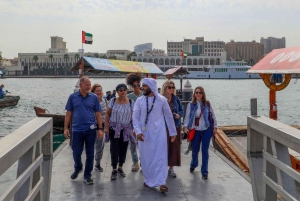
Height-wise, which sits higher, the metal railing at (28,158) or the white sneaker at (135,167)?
the metal railing at (28,158)

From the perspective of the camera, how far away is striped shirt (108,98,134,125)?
6.47 meters

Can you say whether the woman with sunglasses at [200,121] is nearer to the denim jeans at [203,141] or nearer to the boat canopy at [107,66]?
the denim jeans at [203,141]

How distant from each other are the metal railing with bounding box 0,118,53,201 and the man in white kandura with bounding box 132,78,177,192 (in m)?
2.29

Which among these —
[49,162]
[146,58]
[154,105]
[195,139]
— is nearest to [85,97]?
[154,105]

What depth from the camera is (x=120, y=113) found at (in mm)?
6480

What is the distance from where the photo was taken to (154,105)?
5777 millimetres

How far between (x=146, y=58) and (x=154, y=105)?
15718 cm

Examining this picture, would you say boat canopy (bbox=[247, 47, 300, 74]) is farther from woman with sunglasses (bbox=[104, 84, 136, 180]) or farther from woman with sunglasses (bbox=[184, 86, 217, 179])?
woman with sunglasses (bbox=[104, 84, 136, 180])

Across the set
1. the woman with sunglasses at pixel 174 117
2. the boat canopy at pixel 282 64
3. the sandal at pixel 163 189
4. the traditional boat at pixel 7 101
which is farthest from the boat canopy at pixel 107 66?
the traditional boat at pixel 7 101

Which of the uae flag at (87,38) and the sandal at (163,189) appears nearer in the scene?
the sandal at (163,189)

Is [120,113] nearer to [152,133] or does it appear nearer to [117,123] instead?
[117,123]

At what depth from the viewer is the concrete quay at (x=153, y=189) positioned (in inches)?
218

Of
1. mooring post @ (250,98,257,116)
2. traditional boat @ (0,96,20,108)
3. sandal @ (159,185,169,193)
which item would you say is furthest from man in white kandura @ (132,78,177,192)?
traditional boat @ (0,96,20,108)

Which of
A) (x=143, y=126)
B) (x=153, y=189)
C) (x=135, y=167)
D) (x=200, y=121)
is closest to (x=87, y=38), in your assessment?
(x=135, y=167)
